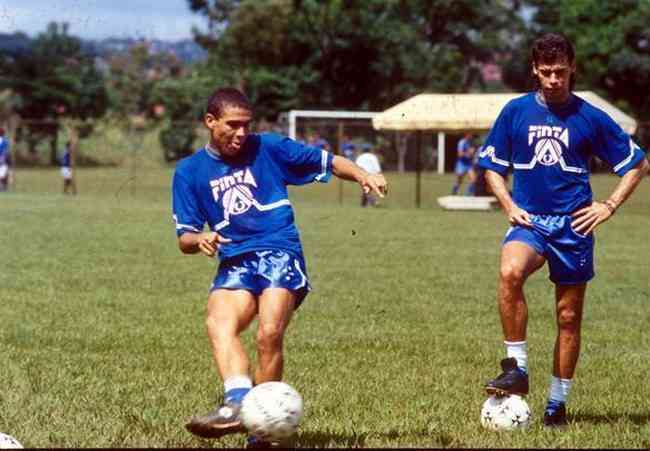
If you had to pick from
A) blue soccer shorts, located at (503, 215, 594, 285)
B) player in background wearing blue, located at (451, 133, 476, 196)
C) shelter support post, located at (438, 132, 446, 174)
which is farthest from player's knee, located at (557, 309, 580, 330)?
shelter support post, located at (438, 132, 446, 174)

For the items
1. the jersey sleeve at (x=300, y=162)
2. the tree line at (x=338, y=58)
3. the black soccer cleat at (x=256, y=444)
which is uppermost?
the tree line at (x=338, y=58)

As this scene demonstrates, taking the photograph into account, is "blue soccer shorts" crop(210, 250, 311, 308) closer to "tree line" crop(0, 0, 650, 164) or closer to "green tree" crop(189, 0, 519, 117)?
"tree line" crop(0, 0, 650, 164)

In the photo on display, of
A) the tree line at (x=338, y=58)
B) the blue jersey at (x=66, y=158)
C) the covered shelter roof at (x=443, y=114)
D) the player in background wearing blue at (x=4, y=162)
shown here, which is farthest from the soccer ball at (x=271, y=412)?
the tree line at (x=338, y=58)

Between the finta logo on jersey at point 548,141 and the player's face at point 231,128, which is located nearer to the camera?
the player's face at point 231,128

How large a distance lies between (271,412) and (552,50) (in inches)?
93.7

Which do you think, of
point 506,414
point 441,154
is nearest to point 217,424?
point 506,414

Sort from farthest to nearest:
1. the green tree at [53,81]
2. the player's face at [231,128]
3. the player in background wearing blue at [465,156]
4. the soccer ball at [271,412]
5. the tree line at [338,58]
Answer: the green tree at [53,81] → the tree line at [338,58] → the player in background wearing blue at [465,156] → the player's face at [231,128] → the soccer ball at [271,412]

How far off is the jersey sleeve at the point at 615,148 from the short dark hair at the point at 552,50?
426 mm

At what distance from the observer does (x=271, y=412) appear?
5.30 meters

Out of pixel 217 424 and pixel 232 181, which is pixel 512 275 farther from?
pixel 217 424

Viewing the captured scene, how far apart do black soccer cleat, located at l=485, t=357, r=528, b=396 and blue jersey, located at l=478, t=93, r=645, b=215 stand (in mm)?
820

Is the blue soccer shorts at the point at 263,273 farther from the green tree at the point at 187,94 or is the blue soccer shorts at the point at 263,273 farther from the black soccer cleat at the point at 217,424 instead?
the green tree at the point at 187,94

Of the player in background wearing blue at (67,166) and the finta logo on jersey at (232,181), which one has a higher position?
the finta logo on jersey at (232,181)

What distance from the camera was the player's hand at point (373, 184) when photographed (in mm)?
5984
